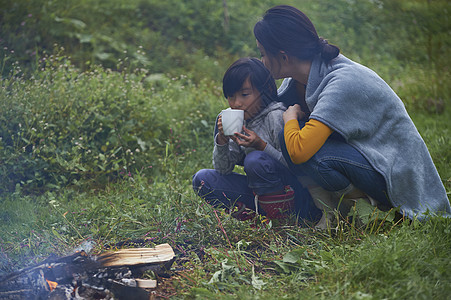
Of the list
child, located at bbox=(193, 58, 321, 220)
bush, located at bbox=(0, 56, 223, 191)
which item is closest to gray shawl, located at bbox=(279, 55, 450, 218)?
child, located at bbox=(193, 58, 321, 220)

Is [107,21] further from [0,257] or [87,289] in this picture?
[87,289]

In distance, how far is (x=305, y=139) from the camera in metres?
2.48

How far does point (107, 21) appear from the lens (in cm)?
675

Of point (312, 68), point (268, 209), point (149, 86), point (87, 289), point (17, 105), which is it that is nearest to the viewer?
point (87, 289)

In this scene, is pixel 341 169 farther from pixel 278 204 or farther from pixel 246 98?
pixel 246 98

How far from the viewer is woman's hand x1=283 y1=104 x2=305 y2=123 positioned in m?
2.66

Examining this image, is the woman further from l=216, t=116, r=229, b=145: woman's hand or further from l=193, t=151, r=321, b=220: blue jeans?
l=216, t=116, r=229, b=145: woman's hand

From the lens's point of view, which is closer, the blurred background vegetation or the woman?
the woman

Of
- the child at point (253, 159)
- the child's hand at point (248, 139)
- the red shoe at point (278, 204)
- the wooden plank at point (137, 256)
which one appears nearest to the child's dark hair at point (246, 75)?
the child at point (253, 159)

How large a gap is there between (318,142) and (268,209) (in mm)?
617

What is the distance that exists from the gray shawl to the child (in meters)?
0.30

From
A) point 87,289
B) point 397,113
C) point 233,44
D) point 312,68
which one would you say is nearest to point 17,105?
point 87,289

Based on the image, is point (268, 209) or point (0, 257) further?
point (268, 209)

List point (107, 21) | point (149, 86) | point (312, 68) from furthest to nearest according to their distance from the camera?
point (107, 21)
point (149, 86)
point (312, 68)
